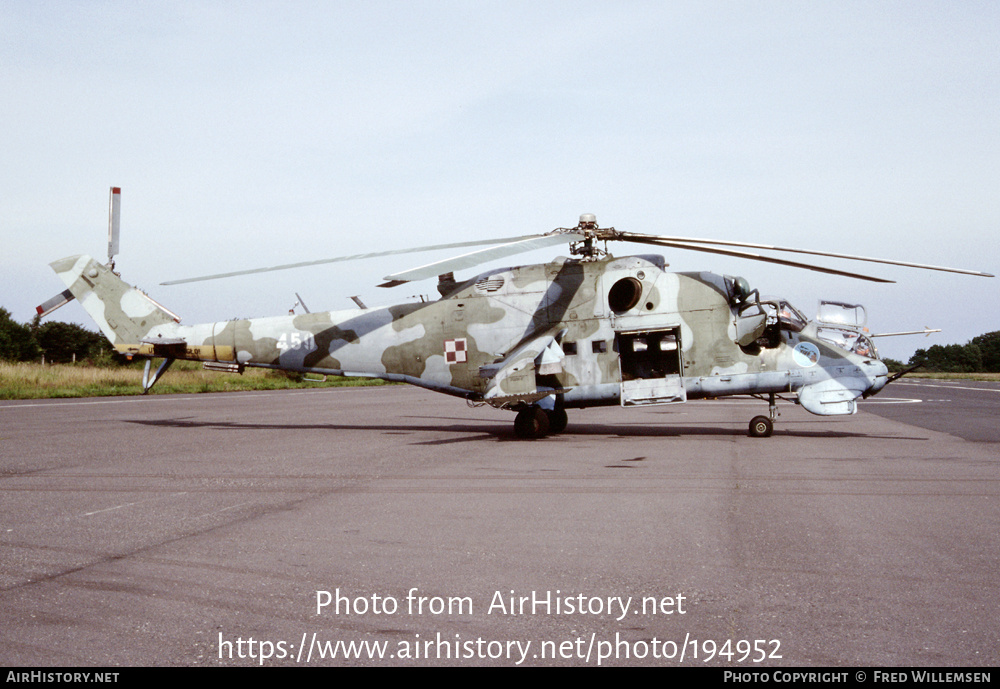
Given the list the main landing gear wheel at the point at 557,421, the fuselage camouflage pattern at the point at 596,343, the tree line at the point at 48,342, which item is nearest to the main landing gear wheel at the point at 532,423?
the fuselage camouflage pattern at the point at 596,343

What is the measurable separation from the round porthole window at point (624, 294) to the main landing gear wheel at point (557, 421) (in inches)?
108

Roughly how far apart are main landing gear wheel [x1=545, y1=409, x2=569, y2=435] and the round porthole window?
9.04ft

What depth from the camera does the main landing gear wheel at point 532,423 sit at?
16219 mm

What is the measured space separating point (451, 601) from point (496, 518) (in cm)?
275

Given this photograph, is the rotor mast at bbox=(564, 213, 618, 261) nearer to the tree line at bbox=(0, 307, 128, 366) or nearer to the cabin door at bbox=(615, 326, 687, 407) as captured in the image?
the cabin door at bbox=(615, 326, 687, 407)

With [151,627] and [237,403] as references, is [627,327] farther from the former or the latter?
[237,403]

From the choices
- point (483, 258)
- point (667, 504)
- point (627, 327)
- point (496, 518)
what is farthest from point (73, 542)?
point (627, 327)

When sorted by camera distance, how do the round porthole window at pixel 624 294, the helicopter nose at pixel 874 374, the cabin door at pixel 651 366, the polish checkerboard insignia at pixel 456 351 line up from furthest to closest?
the polish checkerboard insignia at pixel 456 351 < the round porthole window at pixel 624 294 < the cabin door at pixel 651 366 < the helicopter nose at pixel 874 374

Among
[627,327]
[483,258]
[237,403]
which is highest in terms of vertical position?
[483,258]

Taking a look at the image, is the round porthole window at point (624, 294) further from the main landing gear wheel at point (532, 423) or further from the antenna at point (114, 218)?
the antenna at point (114, 218)

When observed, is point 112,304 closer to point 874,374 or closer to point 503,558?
point 503,558

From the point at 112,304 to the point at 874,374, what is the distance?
1781 centimetres

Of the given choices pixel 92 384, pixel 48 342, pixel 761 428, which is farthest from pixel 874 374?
pixel 48 342
